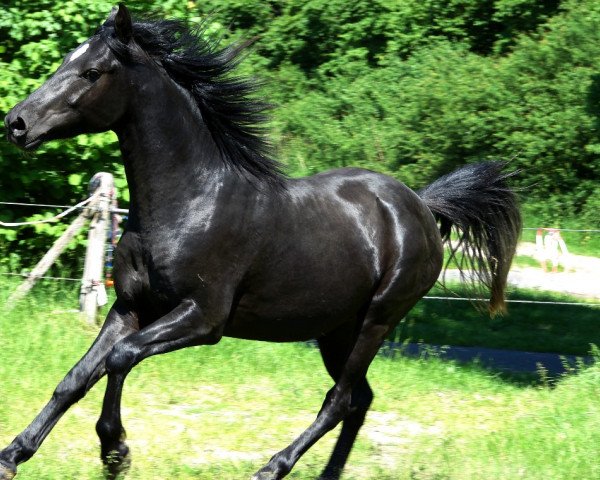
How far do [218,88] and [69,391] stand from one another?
1.54 metres

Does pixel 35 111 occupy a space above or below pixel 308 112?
above

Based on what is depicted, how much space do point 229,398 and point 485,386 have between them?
6.38 feet

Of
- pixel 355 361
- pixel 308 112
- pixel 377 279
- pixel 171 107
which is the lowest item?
pixel 308 112

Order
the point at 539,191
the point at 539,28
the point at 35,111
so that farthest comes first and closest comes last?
1. the point at 539,28
2. the point at 539,191
3. the point at 35,111

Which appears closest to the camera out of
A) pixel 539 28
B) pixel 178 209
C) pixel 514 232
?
pixel 178 209

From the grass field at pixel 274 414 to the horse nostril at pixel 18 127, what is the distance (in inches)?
67.9

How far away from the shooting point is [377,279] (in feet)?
17.2

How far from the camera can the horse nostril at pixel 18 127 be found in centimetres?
418

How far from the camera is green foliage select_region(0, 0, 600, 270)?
29.2 feet

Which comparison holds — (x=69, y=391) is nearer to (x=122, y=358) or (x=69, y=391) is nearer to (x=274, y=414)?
(x=122, y=358)

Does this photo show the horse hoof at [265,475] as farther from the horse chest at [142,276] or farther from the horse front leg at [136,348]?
the horse chest at [142,276]

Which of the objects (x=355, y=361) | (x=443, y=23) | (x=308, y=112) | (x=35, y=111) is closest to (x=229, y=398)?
(x=355, y=361)

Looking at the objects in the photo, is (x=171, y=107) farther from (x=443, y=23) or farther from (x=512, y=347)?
(x=443, y=23)

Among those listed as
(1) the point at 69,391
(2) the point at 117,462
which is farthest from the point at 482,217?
(1) the point at 69,391
